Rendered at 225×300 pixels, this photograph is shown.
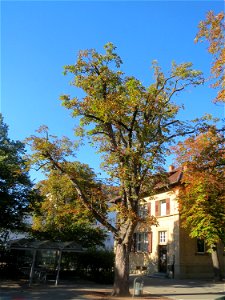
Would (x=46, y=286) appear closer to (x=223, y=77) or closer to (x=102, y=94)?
(x=102, y=94)

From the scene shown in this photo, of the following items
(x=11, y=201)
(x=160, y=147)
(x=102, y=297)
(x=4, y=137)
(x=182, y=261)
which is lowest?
(x=102, y=297)

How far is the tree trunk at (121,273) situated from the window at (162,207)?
54.1 ft

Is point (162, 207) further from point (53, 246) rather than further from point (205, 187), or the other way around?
point (53, 246)

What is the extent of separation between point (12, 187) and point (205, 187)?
13656mm

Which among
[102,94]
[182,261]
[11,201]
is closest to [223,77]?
[102,94]

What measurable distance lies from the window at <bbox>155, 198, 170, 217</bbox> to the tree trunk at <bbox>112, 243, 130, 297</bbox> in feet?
54.1

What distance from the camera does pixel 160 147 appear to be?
69.6ft

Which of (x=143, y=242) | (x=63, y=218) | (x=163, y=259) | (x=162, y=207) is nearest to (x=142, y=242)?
(x=143, y=242)

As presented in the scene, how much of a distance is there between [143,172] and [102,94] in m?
5.25

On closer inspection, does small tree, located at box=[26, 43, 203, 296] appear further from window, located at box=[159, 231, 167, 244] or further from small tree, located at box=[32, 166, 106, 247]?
window, located at box=[159, 231, 167, 244]

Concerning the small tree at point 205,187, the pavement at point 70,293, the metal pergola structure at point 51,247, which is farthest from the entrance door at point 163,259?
the metal pergola structure at point 51,247

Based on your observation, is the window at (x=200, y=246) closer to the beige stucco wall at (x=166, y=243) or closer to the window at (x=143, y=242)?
the beige stucco wall at (x=166, y=243)

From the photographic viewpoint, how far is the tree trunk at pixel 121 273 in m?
20.2

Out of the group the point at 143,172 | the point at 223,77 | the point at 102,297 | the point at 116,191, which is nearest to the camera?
the point at 223,77
